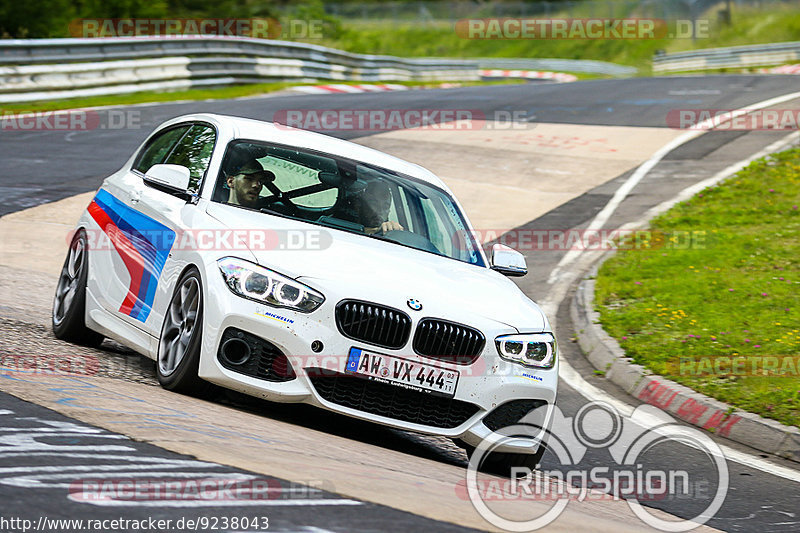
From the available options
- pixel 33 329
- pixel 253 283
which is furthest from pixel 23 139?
pixel 253 283

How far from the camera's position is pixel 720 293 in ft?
36.5

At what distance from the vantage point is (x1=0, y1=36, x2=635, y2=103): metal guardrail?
22.0 meters

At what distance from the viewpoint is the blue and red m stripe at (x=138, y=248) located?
21.6 feet

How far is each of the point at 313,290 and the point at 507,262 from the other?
6.41 feet

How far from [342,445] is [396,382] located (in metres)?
0.43

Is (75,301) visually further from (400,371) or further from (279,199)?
(400,371)

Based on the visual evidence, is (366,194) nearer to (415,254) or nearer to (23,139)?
(415,254)
